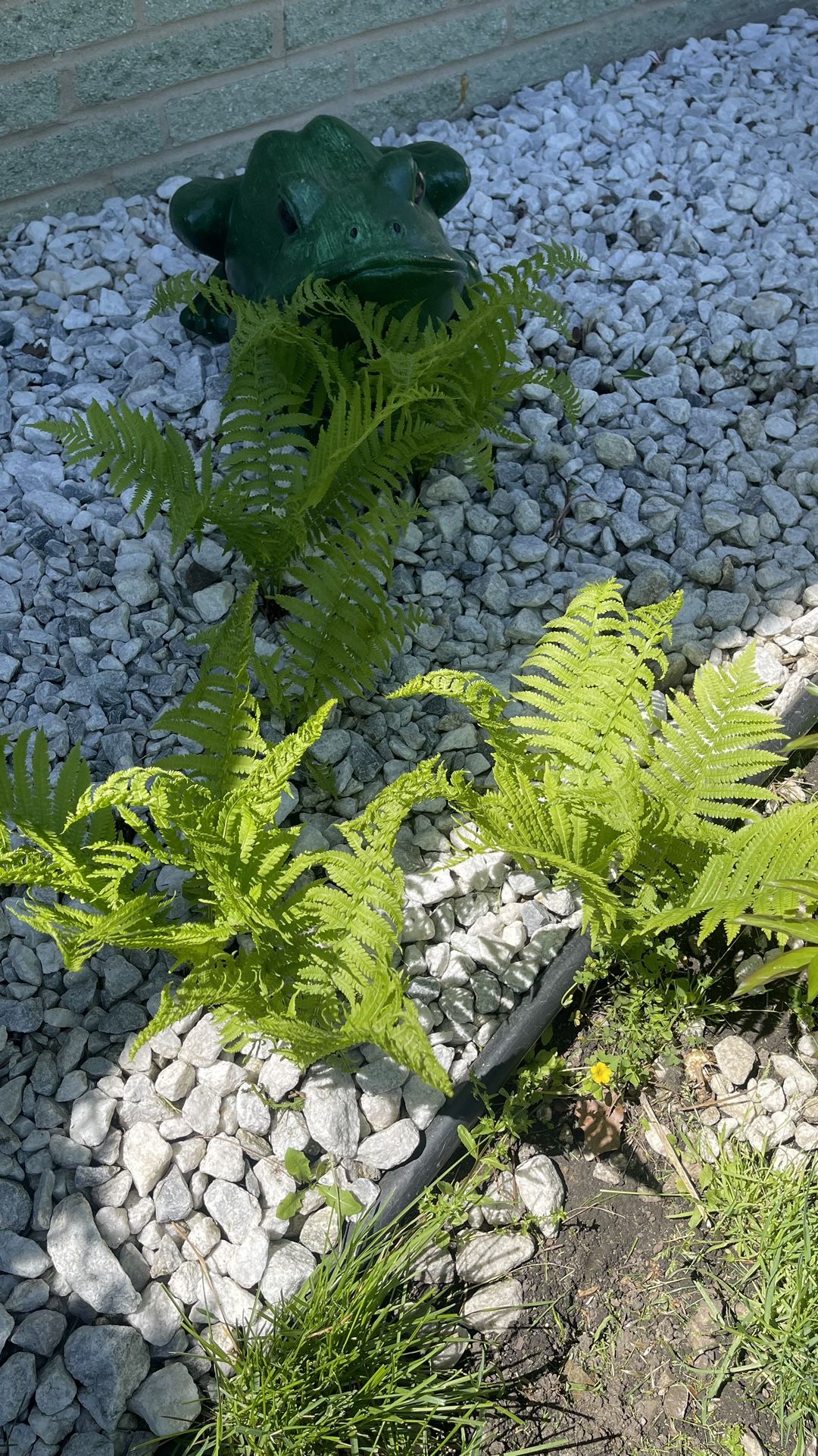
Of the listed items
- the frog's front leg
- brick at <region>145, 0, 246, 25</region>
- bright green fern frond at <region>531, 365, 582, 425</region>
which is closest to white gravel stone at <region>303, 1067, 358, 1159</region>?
bright green fern frond at <region>531, 365, 582, 425</region>

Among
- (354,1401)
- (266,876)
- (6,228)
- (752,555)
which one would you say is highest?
(6,228)

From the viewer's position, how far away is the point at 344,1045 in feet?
6.08

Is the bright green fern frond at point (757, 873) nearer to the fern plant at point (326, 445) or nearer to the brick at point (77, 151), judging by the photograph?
the fern plant at point (326, 445)

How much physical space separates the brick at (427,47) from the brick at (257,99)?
0.09 meters

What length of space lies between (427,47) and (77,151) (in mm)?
1213

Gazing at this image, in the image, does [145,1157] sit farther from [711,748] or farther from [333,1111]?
[711,748]

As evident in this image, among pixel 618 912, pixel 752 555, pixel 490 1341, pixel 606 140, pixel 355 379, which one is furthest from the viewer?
pixel 606 140

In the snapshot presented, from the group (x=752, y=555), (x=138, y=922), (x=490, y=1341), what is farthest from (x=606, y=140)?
(x=490, y=1341)

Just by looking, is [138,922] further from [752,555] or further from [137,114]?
[137,114]

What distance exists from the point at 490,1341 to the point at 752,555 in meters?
1.84

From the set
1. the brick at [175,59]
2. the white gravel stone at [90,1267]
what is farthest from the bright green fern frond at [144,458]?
the brick at [175,59]

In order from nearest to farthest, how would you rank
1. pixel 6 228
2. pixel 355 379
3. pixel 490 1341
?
pixel 490 1341, pixel 355 379, pixel 6 228

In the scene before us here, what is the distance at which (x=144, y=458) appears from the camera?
2.33m

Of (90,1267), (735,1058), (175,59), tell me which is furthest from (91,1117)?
(175,59)
